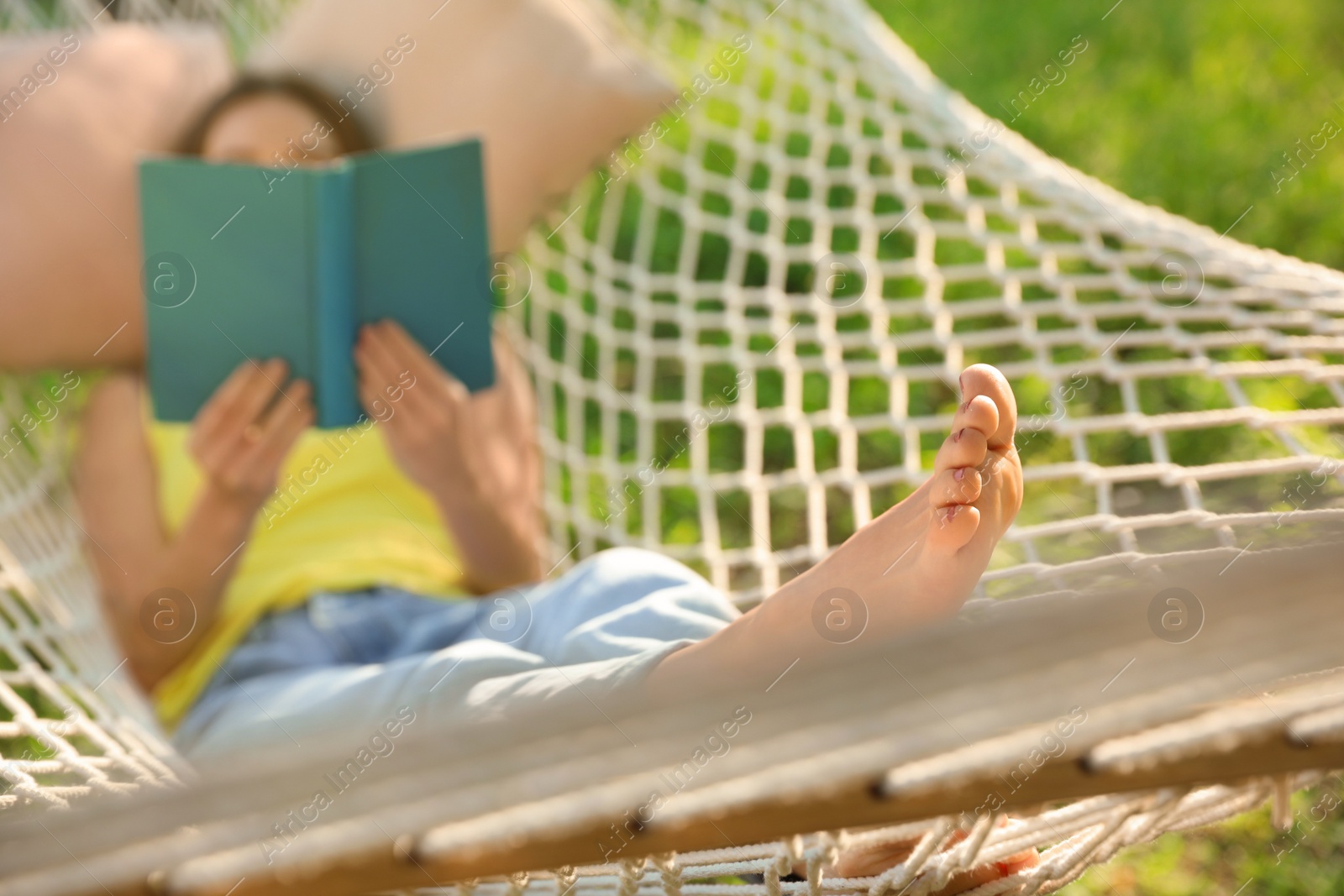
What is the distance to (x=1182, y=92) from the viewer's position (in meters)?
2.20

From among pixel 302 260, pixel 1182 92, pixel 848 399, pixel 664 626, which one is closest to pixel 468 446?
pixel 302 260

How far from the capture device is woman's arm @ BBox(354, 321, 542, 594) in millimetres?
946

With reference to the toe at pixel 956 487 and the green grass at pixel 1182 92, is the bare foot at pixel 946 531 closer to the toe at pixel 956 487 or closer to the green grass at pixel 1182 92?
the toe at pixel 956 487

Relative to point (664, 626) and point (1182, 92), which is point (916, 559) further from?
point (1182, 92)

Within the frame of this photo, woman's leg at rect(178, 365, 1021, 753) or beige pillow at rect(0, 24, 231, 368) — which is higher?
beige pillow at rect(0, 24, 231, 368)

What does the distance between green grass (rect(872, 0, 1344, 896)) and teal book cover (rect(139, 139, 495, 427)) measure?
90cm

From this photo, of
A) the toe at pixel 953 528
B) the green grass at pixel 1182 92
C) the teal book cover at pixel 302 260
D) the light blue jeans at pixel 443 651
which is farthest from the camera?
the green grass at pixel 1182 92

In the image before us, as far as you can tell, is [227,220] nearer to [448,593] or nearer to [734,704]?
[448,593]

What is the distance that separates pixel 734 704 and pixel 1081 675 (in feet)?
0.41

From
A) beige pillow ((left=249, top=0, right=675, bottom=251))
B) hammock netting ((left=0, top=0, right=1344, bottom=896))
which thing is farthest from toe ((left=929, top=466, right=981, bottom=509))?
beige pillow ((left=249, top=0, right=675, bottom=251))

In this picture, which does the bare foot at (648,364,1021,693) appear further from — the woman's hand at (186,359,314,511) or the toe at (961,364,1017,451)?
the woman's hand at (186,359,314,511)

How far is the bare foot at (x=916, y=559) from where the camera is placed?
628mm

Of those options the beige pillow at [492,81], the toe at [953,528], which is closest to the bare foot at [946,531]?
the toe at [953,528]

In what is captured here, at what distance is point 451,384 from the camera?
3.24ft
